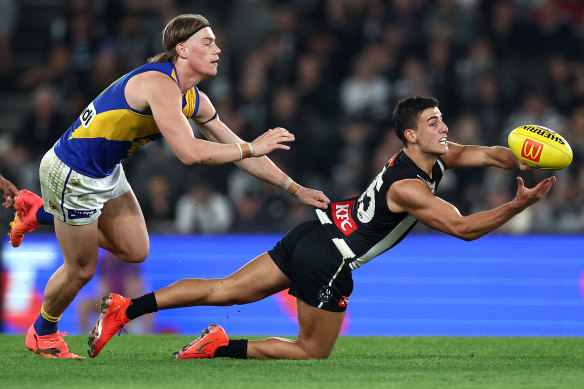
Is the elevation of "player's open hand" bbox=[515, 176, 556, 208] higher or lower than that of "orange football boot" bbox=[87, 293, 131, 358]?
higher

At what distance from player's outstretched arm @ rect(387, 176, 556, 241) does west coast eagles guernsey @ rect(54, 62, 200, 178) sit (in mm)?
1616

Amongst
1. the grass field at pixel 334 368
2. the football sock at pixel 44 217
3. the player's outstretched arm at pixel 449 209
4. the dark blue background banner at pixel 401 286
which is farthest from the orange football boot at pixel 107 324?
the dark blue background banner at pixel 401 286

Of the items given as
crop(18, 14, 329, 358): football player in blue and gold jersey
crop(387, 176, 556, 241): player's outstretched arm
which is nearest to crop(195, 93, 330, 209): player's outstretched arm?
crop(18, 14, 329, 358): football player in blue and gold jersey

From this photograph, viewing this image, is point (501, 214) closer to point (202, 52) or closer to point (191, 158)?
point (191, 158)

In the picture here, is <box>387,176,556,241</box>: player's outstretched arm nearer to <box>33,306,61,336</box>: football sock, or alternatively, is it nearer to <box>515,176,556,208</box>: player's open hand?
<box>515,176,556,208</box>: player's open hand

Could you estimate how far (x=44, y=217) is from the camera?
671 centimetres

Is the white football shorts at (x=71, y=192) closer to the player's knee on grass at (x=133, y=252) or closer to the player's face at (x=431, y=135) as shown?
the player's knee on grass at (x=133, y=252)

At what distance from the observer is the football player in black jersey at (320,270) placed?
6188 mm

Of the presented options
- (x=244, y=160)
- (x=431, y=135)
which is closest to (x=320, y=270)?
(x=244, y=160)

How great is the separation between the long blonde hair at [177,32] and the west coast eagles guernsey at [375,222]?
5.10 ft

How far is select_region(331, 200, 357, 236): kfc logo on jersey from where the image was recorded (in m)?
6.29

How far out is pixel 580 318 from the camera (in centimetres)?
920

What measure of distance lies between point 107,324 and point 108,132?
4.10ft

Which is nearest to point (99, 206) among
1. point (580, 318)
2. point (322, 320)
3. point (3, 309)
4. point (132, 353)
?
point (132, 353)
